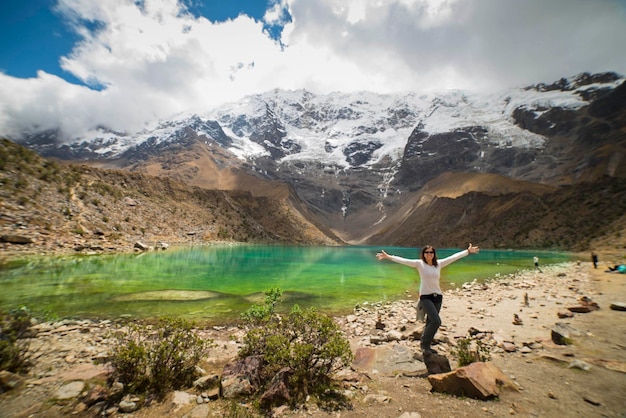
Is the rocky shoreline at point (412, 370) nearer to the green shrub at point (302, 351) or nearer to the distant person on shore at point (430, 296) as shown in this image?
the green shrub at point (302, 351)

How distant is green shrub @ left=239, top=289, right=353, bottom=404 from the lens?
21.1 ft

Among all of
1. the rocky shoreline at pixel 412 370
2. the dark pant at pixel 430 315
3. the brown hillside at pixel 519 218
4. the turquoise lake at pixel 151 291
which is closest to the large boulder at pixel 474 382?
the rocky shoreline at pixel 412 370

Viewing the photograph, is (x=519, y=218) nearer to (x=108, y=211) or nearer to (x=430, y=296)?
(x=430, y=296)

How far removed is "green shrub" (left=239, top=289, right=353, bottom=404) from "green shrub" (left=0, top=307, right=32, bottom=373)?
5.37 meters

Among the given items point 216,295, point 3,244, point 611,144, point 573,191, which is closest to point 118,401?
point 216,295

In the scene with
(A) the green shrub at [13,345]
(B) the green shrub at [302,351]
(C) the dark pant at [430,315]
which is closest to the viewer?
(B) the green shrub at [302,351]

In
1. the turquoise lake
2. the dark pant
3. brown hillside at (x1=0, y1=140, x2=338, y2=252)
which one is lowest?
the turquoise lake

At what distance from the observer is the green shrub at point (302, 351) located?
21.1 feet

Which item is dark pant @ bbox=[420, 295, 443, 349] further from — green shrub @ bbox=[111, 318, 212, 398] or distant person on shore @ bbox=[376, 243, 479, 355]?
green shrub @ bbox=[111, 318, 212, 398]

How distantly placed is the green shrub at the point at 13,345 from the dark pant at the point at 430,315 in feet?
32.7

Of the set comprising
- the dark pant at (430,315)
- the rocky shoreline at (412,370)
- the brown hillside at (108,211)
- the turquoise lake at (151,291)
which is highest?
the brown hillside at (108,211)

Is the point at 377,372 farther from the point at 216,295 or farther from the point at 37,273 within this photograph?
the point at 37,273

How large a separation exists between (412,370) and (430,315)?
5.02 ft

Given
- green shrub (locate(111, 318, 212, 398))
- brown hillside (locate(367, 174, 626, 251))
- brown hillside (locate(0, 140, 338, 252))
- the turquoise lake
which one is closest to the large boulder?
green shrub (locate(111, 318, 212, 398))
